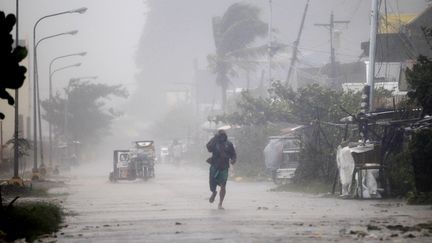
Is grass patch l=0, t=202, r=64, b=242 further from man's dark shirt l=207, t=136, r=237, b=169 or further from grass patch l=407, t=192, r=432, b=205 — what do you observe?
grass patch l=407, t=192, r=432, b=205

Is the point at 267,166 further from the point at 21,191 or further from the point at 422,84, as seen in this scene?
the point at 422,84

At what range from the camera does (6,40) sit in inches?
431

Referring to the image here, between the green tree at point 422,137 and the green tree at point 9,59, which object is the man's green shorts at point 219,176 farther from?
the green tree at point 9,59

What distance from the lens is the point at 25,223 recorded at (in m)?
14.5

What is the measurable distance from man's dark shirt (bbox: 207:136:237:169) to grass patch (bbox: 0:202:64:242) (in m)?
5.20

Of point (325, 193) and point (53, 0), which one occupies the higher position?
point (53, 0)

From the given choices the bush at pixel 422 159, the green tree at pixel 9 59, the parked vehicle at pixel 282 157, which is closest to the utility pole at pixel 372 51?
the bush at pixel 422 159

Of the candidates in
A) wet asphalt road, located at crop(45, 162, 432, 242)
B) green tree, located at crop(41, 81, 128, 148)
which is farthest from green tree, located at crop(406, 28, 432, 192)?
green tree, located at crop(41, 81, 128, 148)

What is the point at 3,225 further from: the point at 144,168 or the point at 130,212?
the point at 144,168

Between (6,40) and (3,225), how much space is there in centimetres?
408

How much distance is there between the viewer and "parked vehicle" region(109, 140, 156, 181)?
143 ft

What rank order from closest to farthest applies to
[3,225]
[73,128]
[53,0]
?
[3,225] → [73,128] → [53,0]

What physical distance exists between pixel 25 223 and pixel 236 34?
54.7m

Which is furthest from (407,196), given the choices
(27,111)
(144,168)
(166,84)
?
(166,84)
